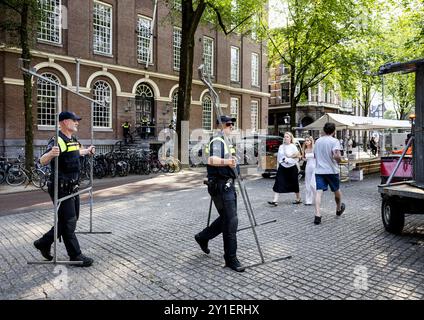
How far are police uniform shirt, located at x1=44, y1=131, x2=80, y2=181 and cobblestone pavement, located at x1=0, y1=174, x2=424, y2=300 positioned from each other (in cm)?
127

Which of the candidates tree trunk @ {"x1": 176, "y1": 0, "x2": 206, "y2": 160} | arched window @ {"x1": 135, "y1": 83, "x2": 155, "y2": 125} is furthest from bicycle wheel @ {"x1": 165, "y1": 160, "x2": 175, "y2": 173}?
arched window @ {"x1": 135, "y1": 83, "x2": 155, "y2": 125}

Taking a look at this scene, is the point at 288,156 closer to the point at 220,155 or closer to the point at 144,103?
the point at 220,155

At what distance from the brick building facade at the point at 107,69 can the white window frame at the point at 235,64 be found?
1.69m

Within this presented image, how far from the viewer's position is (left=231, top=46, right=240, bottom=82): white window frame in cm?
3459

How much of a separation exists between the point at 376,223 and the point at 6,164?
46.0 feet

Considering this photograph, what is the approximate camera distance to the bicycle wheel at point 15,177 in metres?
14.6

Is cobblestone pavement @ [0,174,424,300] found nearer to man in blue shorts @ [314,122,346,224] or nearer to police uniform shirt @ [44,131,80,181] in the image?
man in blue shorts @ [314,122,346,224]

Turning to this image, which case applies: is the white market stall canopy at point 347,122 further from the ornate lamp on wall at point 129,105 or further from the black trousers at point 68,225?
the black trousers at point 68,225

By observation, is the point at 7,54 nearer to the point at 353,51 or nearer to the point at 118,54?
the point at 118,54

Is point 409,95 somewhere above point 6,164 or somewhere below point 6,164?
above

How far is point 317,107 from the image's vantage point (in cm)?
5116

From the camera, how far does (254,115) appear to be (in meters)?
37.9
